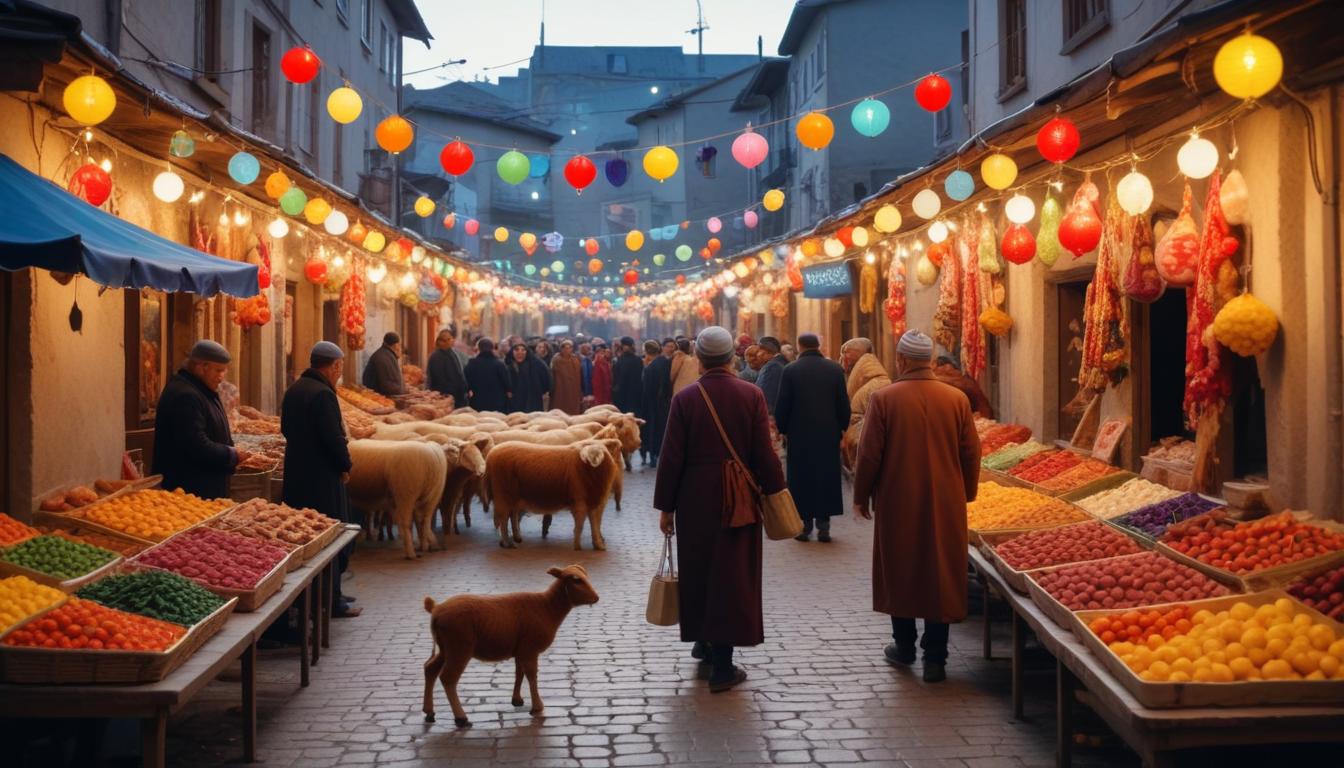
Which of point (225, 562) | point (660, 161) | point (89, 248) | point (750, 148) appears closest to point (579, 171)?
point (660, 161)

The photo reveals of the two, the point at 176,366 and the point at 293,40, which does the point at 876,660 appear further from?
the point at 293,40

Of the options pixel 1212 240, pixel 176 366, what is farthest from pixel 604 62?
pixel 1212 240

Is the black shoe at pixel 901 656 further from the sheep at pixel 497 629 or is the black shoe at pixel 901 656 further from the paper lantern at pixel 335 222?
the paper lantern at pixel 335 222

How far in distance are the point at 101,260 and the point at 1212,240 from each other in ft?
21.7

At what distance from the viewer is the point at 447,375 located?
20.7m

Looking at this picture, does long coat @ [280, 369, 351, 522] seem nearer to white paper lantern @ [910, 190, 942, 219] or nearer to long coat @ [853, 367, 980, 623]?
long coat @ [853, 367, 980, 623]

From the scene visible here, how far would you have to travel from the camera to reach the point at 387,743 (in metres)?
6.34

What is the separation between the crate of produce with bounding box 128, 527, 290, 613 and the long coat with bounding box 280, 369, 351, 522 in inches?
63.7

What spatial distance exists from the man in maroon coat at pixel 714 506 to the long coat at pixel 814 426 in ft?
17.0

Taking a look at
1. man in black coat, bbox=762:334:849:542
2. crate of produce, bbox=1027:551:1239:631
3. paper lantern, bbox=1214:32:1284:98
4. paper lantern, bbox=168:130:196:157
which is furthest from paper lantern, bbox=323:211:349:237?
paper lantern, bbox=1214:32:1284:98

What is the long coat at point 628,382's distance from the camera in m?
22.9

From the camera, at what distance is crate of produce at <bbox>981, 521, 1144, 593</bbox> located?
733 cm

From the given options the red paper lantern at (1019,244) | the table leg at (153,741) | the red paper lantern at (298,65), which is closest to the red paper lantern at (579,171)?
the red paper lantern at (298,65)

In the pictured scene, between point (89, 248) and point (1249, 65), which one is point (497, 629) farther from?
point (1249, 65)
